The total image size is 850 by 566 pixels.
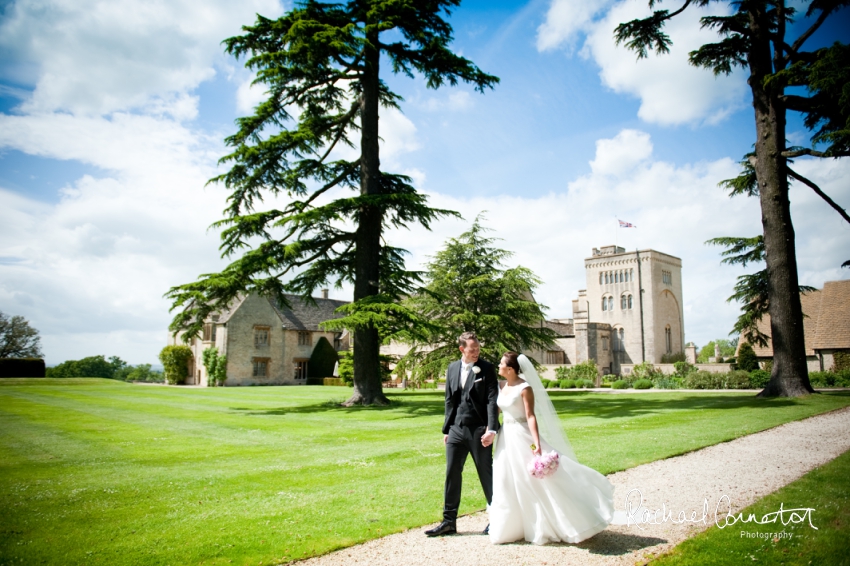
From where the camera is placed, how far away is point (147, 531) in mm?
5266

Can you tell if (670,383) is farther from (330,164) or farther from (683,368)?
(330,164)

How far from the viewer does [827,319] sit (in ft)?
107

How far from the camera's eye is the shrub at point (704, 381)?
2766 cm

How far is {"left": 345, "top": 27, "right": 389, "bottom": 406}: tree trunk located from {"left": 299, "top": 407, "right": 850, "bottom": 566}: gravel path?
1241 centimetres

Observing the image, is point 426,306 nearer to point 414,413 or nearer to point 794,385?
point 414,413

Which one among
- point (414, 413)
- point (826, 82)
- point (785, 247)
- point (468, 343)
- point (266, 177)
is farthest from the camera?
point (266, 177)

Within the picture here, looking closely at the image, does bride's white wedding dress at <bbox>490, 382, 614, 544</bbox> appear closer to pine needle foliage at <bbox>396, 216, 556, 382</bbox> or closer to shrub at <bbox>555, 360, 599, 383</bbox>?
pine needle foliage at <bbox>396, 216, 556, 382</bbox>

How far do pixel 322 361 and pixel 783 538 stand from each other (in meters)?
43.2

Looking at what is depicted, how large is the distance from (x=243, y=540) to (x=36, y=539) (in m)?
2.13

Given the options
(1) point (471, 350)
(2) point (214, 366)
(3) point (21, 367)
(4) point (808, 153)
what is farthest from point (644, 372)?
(3) point (21, 367)

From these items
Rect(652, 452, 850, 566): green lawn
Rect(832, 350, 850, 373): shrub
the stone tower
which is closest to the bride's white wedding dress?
Rect(652, 452, 850, 566): green lawn

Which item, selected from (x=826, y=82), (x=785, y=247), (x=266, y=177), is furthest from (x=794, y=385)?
(x=266, y=177)

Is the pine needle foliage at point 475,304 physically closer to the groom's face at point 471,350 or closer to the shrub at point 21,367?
the groom's face at point 471,350

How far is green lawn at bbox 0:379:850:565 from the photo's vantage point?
4.97 metres
